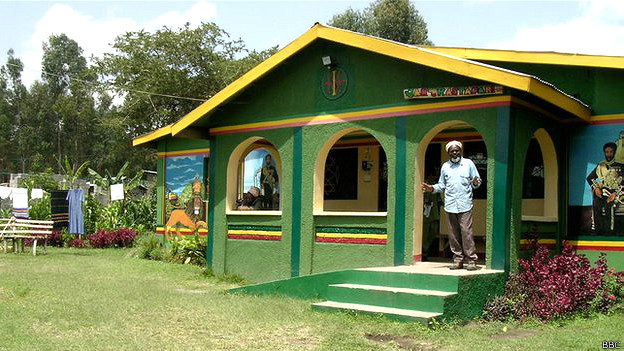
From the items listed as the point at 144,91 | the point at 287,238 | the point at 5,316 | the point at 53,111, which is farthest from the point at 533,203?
the point at 53,111

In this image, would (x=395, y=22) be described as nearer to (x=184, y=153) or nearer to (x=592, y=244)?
(x=184, y=153)

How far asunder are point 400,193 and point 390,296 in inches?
89.1

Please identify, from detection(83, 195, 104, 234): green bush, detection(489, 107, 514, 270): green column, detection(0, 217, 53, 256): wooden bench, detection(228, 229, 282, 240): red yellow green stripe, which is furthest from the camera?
detection(83, 195, 104, 234): green bush

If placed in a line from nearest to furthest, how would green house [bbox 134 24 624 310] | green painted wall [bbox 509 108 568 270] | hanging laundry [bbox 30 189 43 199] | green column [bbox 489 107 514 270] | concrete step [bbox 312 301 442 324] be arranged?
concrete step [bbox 312 301 442 324]
green column [bbox 489 107 514 270]
green painted wall [bbox 509 108 568 270]
green house [bbox 134 24 624 310]
hanging laundry [bbox 30 189 43 199]

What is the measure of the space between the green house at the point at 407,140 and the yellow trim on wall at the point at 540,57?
0.05ft

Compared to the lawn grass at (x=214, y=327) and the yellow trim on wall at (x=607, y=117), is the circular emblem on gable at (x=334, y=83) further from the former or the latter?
the yellow trim on wall at (x=607, y=117)

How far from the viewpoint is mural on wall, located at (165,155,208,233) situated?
19094 mm

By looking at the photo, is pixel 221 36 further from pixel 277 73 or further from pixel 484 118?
pixel 484 118

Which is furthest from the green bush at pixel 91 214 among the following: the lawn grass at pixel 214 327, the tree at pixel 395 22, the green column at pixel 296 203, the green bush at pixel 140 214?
the tree at pixel 395 22

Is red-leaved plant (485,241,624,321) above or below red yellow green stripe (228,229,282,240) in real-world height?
below

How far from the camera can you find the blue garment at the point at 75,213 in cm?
2166

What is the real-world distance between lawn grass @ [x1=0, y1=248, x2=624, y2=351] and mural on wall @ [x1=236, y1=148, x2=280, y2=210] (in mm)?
3338

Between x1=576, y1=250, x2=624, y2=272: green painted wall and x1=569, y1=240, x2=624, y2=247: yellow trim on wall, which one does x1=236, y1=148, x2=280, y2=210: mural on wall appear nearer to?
x1=569, y1=240, x2=624, y2=247: yellow trim on wall

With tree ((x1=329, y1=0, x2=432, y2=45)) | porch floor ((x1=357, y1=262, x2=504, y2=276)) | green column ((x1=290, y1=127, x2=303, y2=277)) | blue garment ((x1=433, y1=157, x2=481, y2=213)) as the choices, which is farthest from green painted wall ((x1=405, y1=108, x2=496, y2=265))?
tree ((x1=329, y1=0, x2=432, y2=45))
